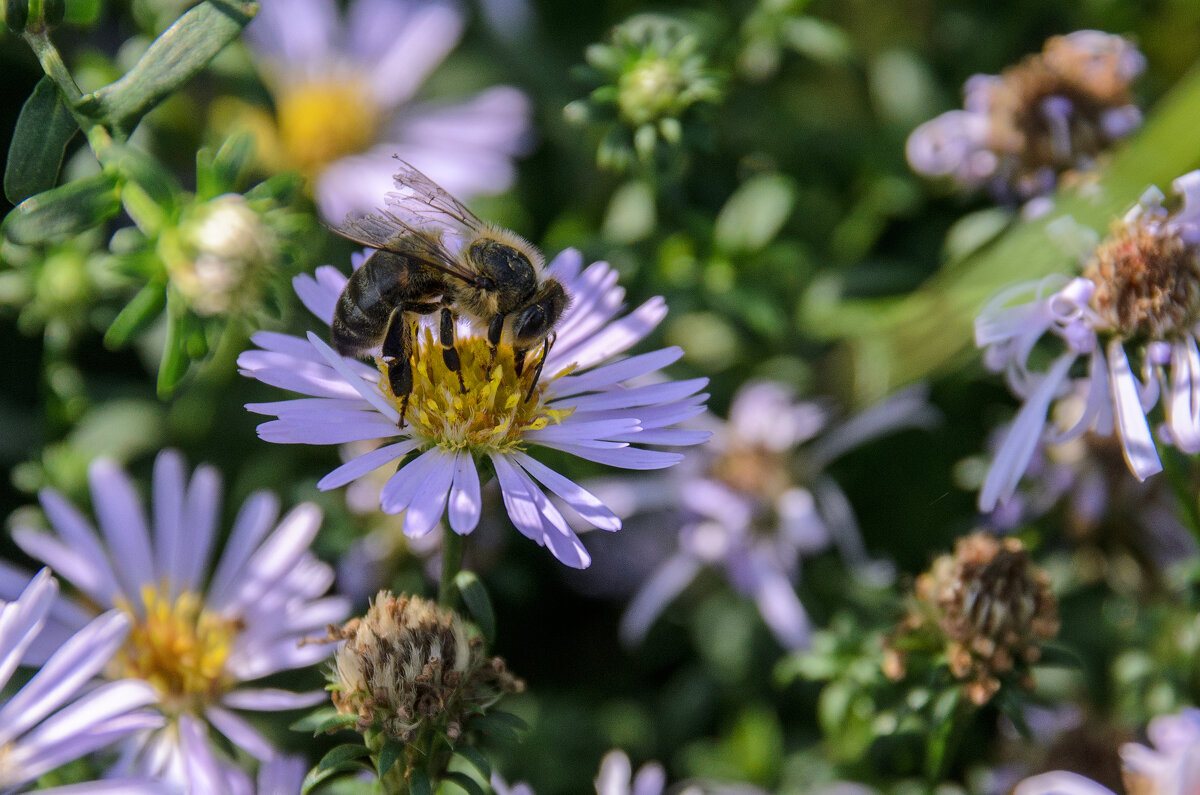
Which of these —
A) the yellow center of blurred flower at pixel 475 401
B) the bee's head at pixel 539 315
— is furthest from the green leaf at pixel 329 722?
the bee's head at pixel 539 315

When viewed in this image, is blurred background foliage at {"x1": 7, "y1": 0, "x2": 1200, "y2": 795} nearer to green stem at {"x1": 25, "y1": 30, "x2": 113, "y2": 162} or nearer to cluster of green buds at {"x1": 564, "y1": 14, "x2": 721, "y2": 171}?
cluster of green buds at {"x1": 564, "y1": 14, "x2": 721, "y2": 171}

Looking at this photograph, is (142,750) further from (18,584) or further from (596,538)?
(596,538)

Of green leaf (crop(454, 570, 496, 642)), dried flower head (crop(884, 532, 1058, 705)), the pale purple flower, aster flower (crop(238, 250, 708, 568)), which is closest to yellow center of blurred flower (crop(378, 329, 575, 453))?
aster flower (crop(238, 250, 708, 568))

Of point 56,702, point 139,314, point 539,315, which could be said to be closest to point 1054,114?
point 539,315

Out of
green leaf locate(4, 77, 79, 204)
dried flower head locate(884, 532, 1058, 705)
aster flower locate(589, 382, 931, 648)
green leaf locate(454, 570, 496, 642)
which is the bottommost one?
aster flower locate(589, 382, 931, 648)

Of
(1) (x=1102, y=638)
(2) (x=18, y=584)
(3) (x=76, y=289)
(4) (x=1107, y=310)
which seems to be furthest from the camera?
(1) (x=1102, y=638)

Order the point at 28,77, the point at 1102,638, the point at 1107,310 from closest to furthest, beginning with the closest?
the point at 1107,310, the point at 1102,638, the point at 28,77

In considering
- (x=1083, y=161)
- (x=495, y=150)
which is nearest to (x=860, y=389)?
(x=1083, y=161)
